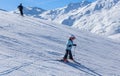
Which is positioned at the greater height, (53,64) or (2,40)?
(2,40)

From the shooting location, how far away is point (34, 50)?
23328mm

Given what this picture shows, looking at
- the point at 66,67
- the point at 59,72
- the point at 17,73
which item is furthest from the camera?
the point at 66,67

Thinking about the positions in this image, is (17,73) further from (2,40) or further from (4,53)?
(2,40)

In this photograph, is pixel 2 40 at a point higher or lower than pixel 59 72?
higher

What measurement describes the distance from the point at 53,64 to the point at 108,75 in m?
A: 3.44

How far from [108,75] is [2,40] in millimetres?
8824

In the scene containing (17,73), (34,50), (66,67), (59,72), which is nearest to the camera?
(17,73)

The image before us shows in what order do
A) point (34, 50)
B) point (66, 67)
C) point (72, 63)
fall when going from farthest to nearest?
point (34, 50), point (72, 63), point (66, 67)

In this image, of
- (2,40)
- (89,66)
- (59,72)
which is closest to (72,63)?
(89,66)

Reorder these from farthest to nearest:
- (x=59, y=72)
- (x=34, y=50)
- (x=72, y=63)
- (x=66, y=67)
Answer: (x=34, y=50)
(x=72, y=63)
(x=66, y=67)
(x=59, y=72)

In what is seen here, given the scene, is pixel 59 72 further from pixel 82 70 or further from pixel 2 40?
pixel 2 40

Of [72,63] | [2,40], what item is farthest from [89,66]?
[2,40]

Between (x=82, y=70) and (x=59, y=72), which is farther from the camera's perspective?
(x=82, y=70)

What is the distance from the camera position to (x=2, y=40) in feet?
80.9
